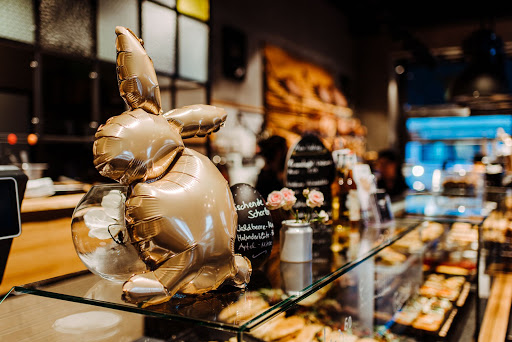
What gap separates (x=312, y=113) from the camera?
7039 millimetres

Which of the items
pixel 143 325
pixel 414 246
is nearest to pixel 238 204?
pixel 143 325

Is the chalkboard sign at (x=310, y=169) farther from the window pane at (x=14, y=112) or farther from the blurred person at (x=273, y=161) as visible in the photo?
the window pane at (x=14, y=112)

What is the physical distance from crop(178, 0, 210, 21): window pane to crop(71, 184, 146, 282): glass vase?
368 centimetres

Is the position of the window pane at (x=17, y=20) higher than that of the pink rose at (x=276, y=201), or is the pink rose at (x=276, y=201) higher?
the window pane at (x=17, y=20)

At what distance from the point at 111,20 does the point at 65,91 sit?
1.33 m

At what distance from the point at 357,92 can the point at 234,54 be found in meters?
4.50

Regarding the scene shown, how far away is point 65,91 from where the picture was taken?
4727 mm

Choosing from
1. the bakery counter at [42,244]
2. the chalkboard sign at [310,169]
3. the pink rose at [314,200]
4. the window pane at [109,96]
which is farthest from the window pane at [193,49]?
the pink rose at [314,200]

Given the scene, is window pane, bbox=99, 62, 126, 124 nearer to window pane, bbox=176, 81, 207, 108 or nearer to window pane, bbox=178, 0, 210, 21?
window pane, bbox=176, 81, 207, 108

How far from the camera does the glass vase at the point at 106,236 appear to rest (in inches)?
37.0

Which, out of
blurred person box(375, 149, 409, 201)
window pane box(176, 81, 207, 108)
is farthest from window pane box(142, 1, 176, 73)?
blurred person box(375, 149, 409, 201)

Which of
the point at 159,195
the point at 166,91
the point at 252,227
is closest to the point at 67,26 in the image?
the point at 166,91

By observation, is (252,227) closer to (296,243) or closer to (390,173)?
(296,243)

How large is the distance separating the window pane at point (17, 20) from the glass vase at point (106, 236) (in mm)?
2761
